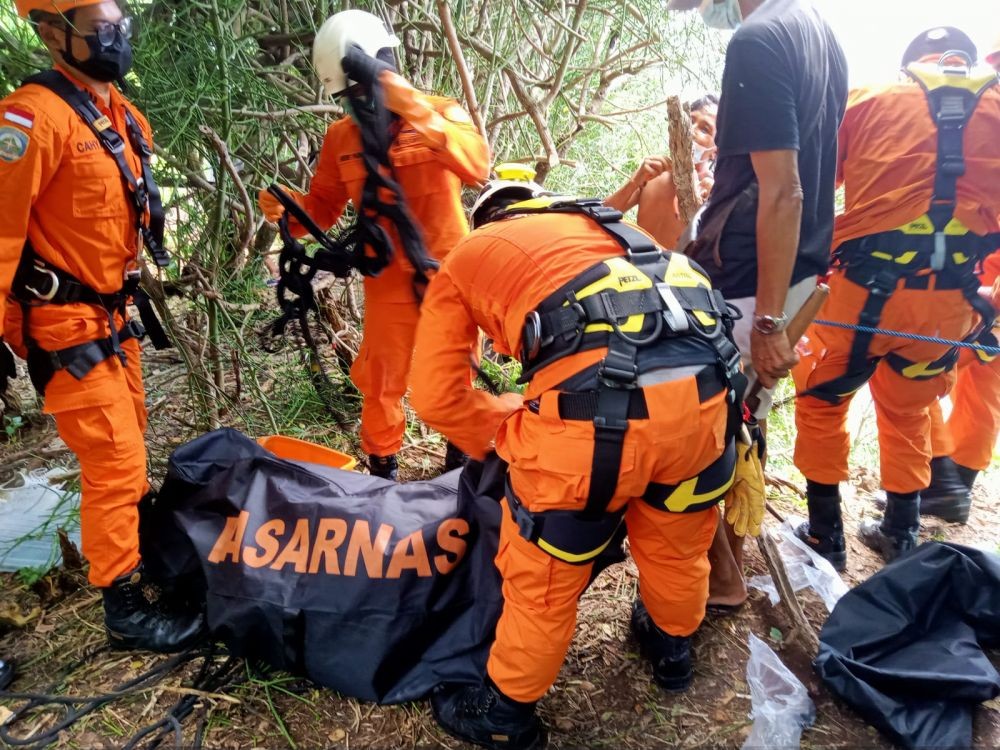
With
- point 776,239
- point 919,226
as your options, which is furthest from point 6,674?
point 919,226

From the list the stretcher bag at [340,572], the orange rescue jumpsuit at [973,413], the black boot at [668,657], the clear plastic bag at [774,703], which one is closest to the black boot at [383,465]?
the stretcher bag at [340,572]

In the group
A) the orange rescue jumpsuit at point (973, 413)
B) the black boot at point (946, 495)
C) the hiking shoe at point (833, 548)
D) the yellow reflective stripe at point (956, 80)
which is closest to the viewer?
the yellow reflective stripe at point (956, 80)

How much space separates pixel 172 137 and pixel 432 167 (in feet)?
3.72

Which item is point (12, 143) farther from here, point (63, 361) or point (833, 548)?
point (833, 548)

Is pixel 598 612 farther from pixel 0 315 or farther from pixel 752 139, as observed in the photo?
pixel 0 315

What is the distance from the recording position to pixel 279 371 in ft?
13.2

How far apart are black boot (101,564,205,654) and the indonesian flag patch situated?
4.99ft

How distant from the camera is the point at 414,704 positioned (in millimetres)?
2025

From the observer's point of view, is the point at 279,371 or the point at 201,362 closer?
the point at 201,362

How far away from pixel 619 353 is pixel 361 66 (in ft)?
5.54

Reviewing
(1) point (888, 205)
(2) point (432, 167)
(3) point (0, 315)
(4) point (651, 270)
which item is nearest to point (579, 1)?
(2) point (432, 167)

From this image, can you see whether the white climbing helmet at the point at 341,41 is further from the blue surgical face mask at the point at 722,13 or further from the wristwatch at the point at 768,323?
the wristwatch at the point at 768,323

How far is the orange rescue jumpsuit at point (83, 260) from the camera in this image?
5.88 feet

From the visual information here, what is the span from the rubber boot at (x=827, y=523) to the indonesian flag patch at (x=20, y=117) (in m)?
3.21
